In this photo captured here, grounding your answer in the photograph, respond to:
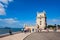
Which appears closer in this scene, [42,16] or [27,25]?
[27,25]

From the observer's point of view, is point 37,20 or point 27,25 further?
point 37,20

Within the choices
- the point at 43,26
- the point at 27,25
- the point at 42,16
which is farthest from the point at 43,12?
the point at 27,25

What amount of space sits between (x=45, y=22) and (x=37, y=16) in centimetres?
482

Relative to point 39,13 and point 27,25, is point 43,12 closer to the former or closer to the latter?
point 39,13

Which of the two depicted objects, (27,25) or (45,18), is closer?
(27,25)

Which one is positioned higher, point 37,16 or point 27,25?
point 37,16

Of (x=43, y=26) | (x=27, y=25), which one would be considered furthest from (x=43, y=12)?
(x=27, y=25)

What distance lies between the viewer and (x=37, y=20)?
67.2 metres

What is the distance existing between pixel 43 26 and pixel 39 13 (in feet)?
21.6

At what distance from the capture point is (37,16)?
6781cm

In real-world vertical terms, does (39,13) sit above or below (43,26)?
above

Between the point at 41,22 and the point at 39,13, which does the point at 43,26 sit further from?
the point at 39,13

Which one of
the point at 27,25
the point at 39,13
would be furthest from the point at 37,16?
the point at 27,25

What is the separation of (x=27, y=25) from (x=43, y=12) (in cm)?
1084
